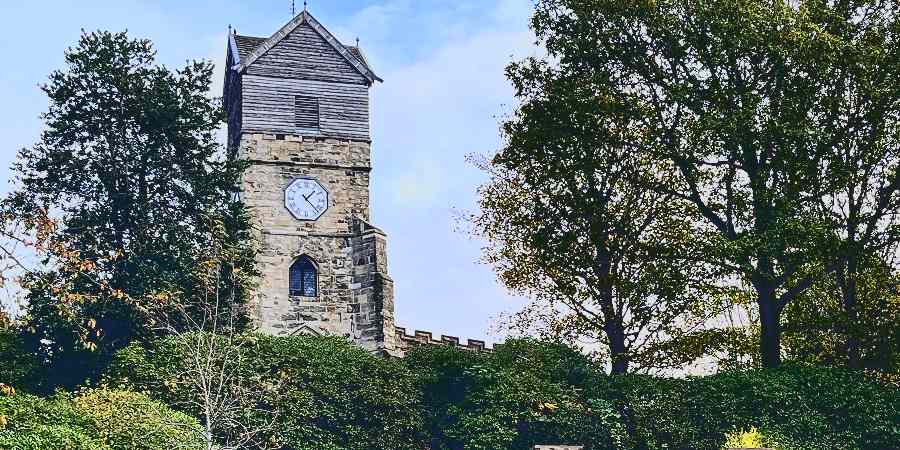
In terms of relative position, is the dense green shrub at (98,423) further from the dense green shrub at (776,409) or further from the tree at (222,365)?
the dense green shrub at (776,409)

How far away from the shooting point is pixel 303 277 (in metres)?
43.8

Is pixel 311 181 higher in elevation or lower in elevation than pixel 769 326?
higher

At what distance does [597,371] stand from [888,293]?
32.8 feet

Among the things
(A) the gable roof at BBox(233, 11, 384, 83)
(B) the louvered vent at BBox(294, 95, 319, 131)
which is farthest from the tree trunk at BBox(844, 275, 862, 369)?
(B) the louvered vent at BBox(294, 95, 319, 131)

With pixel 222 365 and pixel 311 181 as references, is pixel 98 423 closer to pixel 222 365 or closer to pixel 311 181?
pixel 222 365

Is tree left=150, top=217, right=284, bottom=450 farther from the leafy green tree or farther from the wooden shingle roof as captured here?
the leafy green tree

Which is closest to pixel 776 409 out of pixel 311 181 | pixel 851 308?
pixel 851 308

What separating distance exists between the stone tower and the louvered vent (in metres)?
0.04

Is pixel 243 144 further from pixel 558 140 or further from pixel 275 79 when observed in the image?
pixel 558 140

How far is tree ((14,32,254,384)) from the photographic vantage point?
113 feet

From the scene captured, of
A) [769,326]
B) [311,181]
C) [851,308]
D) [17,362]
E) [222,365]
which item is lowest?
[222,365]

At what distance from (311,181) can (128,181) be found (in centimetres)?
965

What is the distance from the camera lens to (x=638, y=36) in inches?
1448

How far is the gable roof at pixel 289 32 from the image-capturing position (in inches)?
1807
